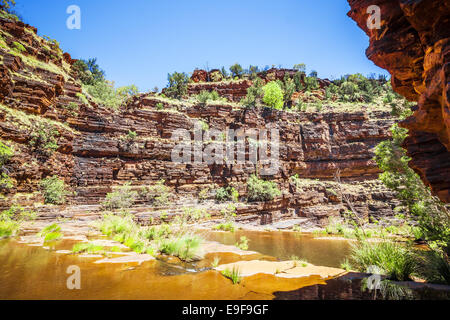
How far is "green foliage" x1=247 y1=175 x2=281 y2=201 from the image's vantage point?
24219 millimetres

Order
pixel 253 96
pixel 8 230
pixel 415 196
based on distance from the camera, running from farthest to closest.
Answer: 1. pixel 253 96
2. pixel 415 196
3. pixel 8 230

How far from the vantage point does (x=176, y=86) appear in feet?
124

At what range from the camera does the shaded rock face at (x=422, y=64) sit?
2963mm

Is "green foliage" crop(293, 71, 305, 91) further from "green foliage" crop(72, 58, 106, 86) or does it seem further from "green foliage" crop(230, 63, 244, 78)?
"green foliage" crop(72, 58, 106, 86)

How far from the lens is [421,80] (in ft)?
13.1

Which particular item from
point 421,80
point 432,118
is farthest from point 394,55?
point 432,118

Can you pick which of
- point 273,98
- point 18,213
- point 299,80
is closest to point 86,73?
point 18,213

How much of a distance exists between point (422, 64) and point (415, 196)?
700cm

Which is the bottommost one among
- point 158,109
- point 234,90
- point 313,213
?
point 313,213

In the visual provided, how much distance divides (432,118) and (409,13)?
1.69 meters

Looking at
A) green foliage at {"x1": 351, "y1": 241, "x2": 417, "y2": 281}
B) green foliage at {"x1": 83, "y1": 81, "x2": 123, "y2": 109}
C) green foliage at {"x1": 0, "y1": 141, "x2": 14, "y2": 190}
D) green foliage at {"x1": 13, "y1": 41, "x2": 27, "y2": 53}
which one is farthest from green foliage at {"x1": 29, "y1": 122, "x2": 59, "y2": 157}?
green foliage at {"x1": 351, "y1": 241, "x2": 417, "y2": 281}

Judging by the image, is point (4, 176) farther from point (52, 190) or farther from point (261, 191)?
point (261, 191)

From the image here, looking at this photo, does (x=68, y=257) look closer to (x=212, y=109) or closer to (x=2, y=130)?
(x=2, y=130)
